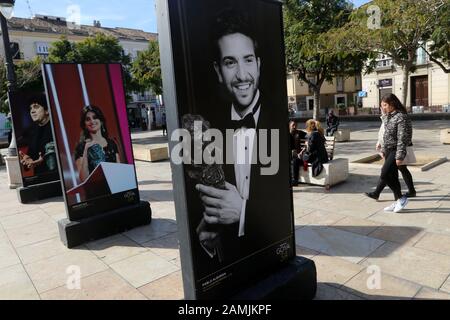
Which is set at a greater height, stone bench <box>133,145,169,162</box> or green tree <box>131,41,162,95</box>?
green tree <box>131,41,162,95</box>

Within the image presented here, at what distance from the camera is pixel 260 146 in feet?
9.49

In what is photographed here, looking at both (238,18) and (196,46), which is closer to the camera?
(196,46)

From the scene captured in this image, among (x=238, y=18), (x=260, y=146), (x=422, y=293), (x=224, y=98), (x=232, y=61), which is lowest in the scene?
(x=422, y=293)

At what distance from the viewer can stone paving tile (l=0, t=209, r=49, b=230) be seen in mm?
6258

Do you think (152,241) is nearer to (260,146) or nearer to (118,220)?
(118,220)

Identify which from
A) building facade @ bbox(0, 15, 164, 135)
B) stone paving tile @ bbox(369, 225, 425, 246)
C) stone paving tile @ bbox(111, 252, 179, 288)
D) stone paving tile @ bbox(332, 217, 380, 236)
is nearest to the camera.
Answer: stone paving tile @ bbox(111, 252, 179, 288)

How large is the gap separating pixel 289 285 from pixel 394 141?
3.44m

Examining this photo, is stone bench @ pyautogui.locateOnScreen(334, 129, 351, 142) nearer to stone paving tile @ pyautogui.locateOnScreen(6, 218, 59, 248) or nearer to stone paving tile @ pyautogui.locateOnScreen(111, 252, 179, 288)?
stone paving tile @ pyautogui.locateOnScreen(6, 218, 59, 248)

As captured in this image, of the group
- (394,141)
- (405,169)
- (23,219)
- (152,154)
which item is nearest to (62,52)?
(152,154)

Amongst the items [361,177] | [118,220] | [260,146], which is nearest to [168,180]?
[118,220]

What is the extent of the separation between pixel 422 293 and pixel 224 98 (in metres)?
2.54

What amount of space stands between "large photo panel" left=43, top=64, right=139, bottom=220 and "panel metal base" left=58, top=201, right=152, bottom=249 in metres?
0.15

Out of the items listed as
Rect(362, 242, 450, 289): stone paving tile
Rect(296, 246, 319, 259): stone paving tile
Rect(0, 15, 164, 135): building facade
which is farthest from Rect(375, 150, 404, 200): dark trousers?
Rect(0, 15, 164, 135): building facade

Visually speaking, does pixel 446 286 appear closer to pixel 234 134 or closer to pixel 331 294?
pixel 331 294
